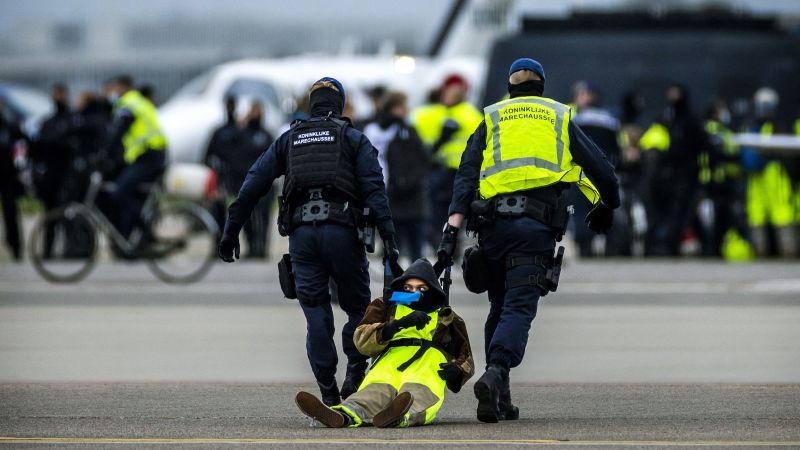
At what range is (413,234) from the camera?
1591cm

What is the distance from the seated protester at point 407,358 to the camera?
7.68 metres

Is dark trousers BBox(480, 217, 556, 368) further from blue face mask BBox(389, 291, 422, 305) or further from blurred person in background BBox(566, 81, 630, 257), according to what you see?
blurred person in background BBox(566, 81, 630, 257)

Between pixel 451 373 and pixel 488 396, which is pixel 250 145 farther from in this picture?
pixel 488 396

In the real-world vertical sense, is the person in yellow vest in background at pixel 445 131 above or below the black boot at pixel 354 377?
above

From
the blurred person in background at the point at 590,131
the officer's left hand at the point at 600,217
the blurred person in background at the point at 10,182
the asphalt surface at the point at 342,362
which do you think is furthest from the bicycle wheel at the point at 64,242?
the officer's left hand at the point at 600,217

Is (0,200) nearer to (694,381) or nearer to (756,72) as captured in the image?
(756,72)

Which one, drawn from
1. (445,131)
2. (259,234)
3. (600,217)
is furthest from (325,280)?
(259,234)

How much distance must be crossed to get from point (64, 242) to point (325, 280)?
8839mm

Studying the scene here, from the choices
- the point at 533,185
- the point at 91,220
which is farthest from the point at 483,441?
the point at 91,220

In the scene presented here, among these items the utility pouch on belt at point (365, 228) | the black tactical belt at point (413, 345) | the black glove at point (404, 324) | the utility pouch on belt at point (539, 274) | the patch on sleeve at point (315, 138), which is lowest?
the black tactical belt at point (413, 345)

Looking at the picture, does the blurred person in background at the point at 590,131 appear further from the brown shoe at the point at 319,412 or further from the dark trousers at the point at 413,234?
the brown shoe at the point at 319,412

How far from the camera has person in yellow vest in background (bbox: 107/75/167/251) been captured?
17.3 meters

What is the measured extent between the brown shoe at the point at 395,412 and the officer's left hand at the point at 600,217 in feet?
4.80

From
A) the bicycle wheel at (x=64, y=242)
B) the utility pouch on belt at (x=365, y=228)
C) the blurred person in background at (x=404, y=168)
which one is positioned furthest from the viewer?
the bicycle wheel at (x=64, y=242)
